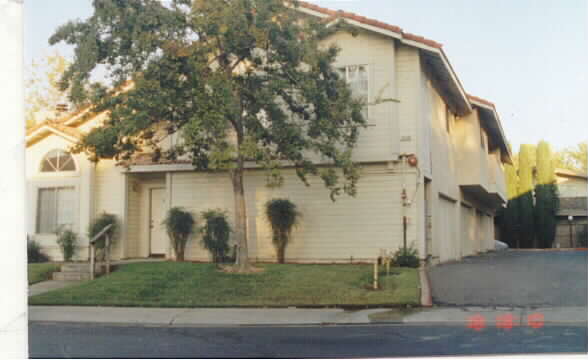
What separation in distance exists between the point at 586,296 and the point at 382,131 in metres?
5.94

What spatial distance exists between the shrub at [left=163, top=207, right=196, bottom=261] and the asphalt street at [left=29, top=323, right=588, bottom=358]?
5998mm

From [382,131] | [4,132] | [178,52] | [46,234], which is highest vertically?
[178,52]

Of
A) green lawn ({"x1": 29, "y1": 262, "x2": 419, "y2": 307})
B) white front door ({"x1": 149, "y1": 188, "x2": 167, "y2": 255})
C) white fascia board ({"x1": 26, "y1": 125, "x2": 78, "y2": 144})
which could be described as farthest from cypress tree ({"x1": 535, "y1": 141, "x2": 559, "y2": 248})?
white fascia board ({"x1": 26, "y1": 125, "x2": 78, "y2": 144})

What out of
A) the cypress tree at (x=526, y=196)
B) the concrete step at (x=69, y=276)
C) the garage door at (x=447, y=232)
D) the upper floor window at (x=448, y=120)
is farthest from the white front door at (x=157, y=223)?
the cypress tree at (x=526, y=196)

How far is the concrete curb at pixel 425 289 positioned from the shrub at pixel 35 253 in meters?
9.85

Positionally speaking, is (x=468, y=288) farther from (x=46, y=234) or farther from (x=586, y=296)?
(x=46, y=234)

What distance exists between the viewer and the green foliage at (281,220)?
578 inches

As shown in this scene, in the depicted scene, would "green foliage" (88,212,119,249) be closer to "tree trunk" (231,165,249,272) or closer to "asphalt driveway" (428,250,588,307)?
"tree trunk" (231,165,249,272)

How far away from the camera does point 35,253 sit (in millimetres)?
15781

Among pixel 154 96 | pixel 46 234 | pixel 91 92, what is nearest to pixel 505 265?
pixel 154 96

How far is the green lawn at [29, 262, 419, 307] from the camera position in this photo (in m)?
10.6

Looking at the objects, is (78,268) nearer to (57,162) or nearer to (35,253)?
(35,253)

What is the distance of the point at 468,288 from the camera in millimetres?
11281
